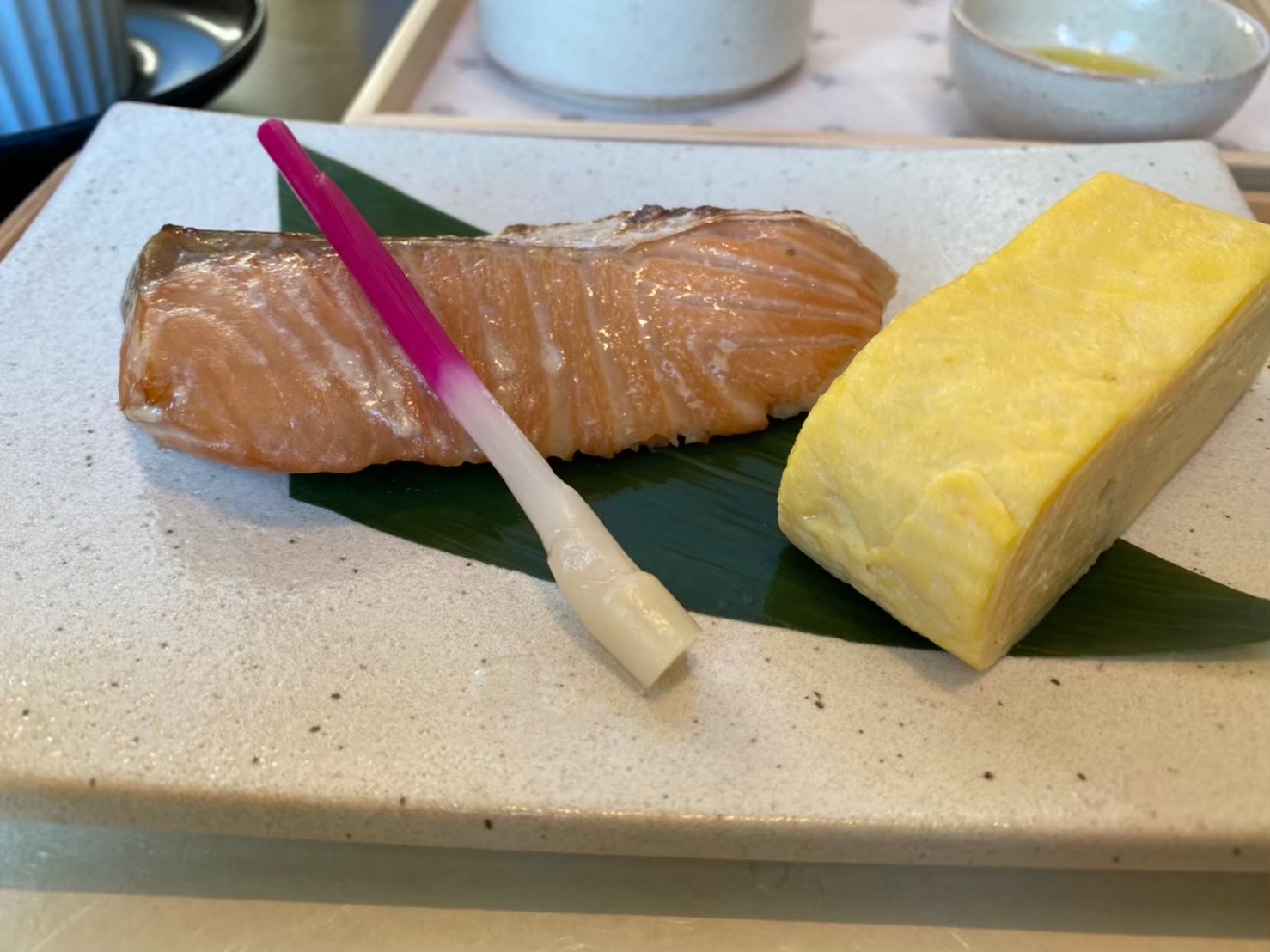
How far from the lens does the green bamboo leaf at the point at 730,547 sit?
1.48m

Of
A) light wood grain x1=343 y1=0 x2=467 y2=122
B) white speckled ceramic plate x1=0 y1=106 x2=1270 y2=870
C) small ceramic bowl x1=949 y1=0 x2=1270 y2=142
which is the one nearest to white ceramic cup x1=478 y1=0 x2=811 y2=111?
light wood grain x1=343 y1=0 x2=467 y2=122

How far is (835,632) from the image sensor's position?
4.90 feet

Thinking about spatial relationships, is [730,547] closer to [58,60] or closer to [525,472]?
[525,472]

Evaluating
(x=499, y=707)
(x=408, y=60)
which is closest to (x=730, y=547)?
(x=499, y=707)

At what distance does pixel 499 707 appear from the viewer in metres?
1.38

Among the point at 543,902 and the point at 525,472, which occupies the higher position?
the point at 525,472

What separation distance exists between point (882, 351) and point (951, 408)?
14 centimetres

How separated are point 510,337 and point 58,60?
80.0 inches

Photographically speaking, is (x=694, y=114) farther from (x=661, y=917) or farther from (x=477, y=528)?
(x=661, y=917)

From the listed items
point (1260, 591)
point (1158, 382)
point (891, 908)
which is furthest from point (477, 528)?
point (1260, 591)

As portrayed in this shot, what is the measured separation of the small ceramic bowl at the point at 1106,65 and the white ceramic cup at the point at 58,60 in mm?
2476

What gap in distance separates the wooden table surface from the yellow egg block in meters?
0.34

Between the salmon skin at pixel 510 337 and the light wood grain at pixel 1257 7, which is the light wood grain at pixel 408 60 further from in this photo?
the light wood grain at pixel 1257 7

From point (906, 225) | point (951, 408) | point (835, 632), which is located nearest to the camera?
point (951, 408)
